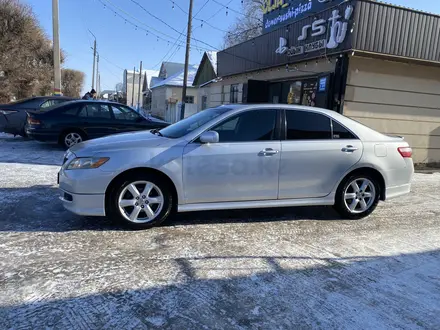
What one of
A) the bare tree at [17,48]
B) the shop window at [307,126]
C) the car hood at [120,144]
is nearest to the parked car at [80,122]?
the car hood at [120,144]

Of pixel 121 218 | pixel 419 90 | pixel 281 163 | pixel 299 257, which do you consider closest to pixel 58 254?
pixel 121 218

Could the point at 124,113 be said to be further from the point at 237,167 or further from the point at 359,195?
the point at 359,195

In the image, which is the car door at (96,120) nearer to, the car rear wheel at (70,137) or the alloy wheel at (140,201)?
the car rear wheel at (70,137)

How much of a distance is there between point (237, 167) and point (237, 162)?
6 cm

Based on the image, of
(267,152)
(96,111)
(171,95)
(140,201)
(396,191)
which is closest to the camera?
(140,201)

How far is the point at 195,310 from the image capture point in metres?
2.74

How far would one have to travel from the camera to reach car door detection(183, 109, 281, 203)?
4340mm

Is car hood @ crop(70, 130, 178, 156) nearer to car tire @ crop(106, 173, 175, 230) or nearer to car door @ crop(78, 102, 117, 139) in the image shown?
car tire @ crop(106, 173, 175, 230)

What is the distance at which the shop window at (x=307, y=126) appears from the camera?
480 cm

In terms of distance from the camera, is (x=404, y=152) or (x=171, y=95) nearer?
(x=404, y=152)

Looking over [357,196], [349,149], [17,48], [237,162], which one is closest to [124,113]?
[237,162]

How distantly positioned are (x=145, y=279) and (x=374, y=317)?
1.90 m

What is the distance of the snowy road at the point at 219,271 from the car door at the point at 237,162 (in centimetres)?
46

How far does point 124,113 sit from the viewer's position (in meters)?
10.0
